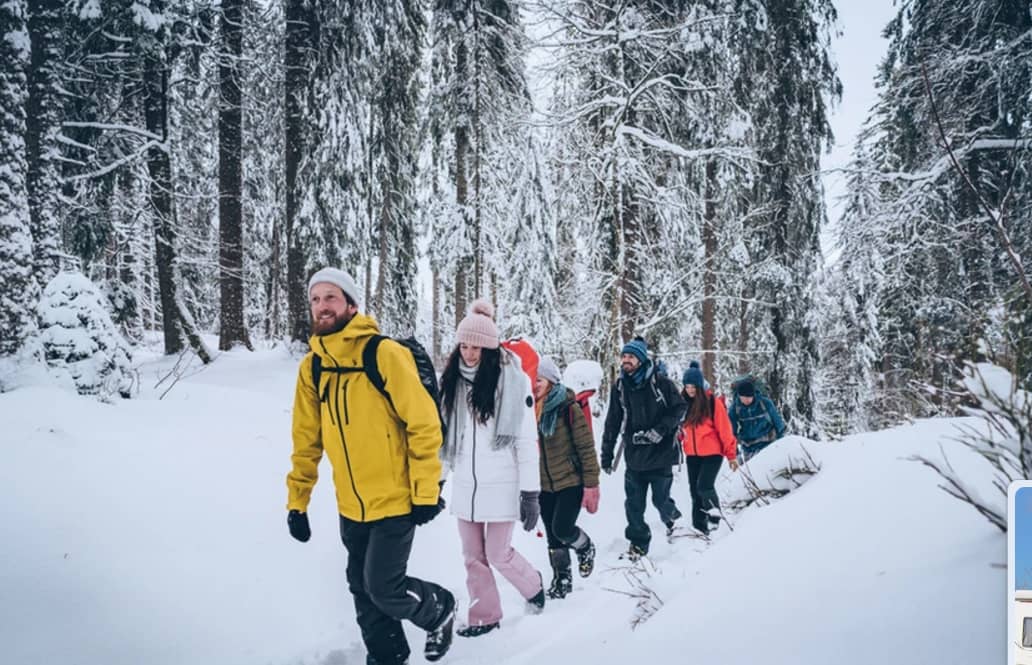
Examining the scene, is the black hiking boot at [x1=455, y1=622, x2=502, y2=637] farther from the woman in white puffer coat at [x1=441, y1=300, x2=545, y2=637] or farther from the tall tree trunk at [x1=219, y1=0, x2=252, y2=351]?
the tall tree trunk at [x1=219, y1=0, x2=252, y2=351]

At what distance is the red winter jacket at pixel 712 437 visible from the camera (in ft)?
21.6

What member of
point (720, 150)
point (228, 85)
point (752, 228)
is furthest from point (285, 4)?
point (752, 228)

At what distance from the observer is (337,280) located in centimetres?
329

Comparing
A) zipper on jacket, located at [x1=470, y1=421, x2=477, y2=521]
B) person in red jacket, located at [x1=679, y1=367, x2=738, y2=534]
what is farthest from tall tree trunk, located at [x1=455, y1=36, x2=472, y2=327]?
zipper on jacket, located at [x1=470, y1=421, x2=477, y2=521]

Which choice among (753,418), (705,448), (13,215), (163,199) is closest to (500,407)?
(705,448)

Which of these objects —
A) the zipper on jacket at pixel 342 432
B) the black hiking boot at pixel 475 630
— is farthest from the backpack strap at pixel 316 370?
the black hiking boot at pixel 475 630

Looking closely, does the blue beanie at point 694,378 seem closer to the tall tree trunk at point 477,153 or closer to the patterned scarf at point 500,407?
the patterned scarf at point 500,407

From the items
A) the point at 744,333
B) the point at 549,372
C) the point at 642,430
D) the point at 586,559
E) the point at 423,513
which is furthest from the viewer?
the point at 744,333

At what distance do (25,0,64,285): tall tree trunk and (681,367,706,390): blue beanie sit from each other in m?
9.14

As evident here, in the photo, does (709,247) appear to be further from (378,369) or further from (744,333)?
(378,369)

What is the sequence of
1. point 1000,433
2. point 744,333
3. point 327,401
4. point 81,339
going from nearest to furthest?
point 1000,433 → point 327,401 → point 81,339 → point 744,333

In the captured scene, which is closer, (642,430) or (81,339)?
(642,430)

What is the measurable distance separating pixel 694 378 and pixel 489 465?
3806 millimetres

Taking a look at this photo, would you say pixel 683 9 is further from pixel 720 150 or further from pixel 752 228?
pixel 752 228
